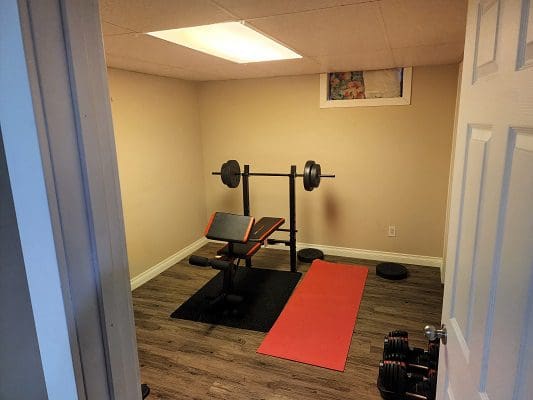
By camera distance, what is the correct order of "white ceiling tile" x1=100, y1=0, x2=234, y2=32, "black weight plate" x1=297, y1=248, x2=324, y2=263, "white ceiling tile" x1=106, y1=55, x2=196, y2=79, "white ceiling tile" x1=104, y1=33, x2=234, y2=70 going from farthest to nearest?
1. "black weight plate" x1=297, y1=248, x2=324, y2=263
2. "white ceiling tile" x1=106, y1=55, x2=196, y2=79
3. "white ceiling tile" x1=104, y1=33, x2=234, y2=70
4. "white ceiling tile" x1=100, y1=0, x2=234, y2=32

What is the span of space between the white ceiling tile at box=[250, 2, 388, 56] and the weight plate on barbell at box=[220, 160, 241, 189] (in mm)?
1568

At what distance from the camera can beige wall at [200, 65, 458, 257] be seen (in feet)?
11.7

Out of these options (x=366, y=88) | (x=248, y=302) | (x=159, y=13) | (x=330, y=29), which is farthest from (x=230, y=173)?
(x=159, y=13)

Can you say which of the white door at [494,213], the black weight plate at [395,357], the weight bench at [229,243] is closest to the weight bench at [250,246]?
the weight bench at [229,243]

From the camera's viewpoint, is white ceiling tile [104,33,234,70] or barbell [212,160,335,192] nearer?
white ceiling tile [104,33,234,70]

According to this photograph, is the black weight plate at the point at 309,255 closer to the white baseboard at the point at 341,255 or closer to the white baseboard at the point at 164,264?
the white baseboard at the point at 341,255

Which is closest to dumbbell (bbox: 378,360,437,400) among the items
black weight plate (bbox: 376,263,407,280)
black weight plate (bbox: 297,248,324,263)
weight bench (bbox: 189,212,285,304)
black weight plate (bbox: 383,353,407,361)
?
black weight plate (bbox: 383,353,407,361)

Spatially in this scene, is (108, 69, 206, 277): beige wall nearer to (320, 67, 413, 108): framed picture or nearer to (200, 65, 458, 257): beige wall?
(200, 65, 458, 257): beige wall

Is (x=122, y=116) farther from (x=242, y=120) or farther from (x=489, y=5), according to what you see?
(x=489, y=5)

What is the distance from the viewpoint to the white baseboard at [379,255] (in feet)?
12.6

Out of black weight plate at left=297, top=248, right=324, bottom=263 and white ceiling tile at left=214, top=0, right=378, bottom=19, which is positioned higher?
white ceiling tile at left=214, top=0, right=378, bottom=19

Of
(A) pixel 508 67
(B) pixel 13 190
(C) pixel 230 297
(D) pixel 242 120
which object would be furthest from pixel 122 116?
(A) pixel 508 67

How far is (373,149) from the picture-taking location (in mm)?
3791

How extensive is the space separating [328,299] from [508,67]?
8.93 feet
